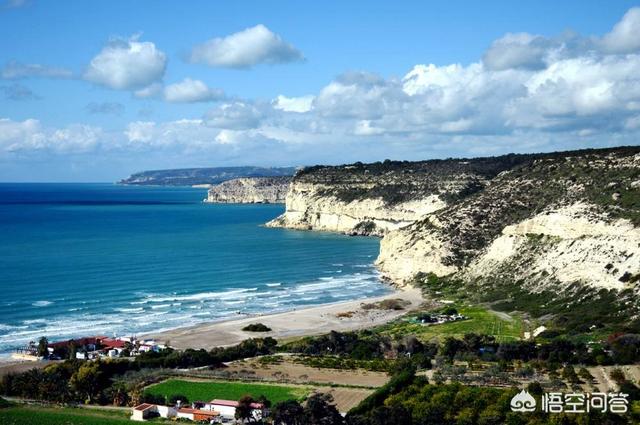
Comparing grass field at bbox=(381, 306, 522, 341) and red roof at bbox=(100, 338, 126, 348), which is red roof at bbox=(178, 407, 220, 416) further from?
grass field at bbox=(381, 306, 522, 341)

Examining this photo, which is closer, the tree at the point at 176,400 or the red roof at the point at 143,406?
the red roof at the point at 143,406

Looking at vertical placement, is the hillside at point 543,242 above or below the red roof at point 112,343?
above

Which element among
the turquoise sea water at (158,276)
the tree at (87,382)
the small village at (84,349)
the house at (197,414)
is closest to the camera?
the house at (197,414)

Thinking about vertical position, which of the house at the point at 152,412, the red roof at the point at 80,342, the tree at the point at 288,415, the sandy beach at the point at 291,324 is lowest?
the sandy beach at the point at 291,324

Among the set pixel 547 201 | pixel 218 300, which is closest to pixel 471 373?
pixel 218 300

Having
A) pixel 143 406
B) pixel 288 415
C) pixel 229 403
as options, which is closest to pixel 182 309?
pixel 143 406

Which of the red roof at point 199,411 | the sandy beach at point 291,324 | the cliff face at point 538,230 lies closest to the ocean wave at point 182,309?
the sandy beach at point 291,324

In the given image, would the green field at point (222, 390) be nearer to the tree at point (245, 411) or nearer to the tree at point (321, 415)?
the tree at point (245, 411)

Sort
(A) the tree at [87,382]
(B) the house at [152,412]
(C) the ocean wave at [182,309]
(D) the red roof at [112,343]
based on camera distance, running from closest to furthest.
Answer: (B) the house at [152,412]
(A) the tree at [87,382]
(D) the red roof at [112,343]
(C) the ocean wave at [182,309]
